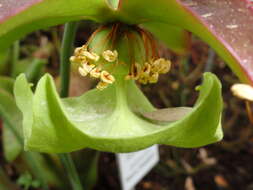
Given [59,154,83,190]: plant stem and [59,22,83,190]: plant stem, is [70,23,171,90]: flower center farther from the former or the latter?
[59,154,83,190]: plant stem

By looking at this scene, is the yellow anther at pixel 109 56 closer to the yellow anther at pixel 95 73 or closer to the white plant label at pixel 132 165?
the yellow anther at pixel 95 73

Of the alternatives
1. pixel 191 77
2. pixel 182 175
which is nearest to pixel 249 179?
pixel 182 175

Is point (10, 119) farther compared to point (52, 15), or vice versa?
point (10, 119)

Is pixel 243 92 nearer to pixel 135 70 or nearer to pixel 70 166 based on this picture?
pixel 135 70

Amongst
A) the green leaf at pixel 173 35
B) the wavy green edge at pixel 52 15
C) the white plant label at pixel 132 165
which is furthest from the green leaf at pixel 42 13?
the white plant label at pixel 132 165

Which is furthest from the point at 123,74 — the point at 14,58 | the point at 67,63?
the point at 14,58

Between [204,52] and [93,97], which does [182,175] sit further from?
[93,97]

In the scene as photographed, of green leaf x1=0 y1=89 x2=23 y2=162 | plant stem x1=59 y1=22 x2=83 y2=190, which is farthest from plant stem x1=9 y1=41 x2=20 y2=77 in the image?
plant stem x1=59 y1=22 x2=83 y2=190
